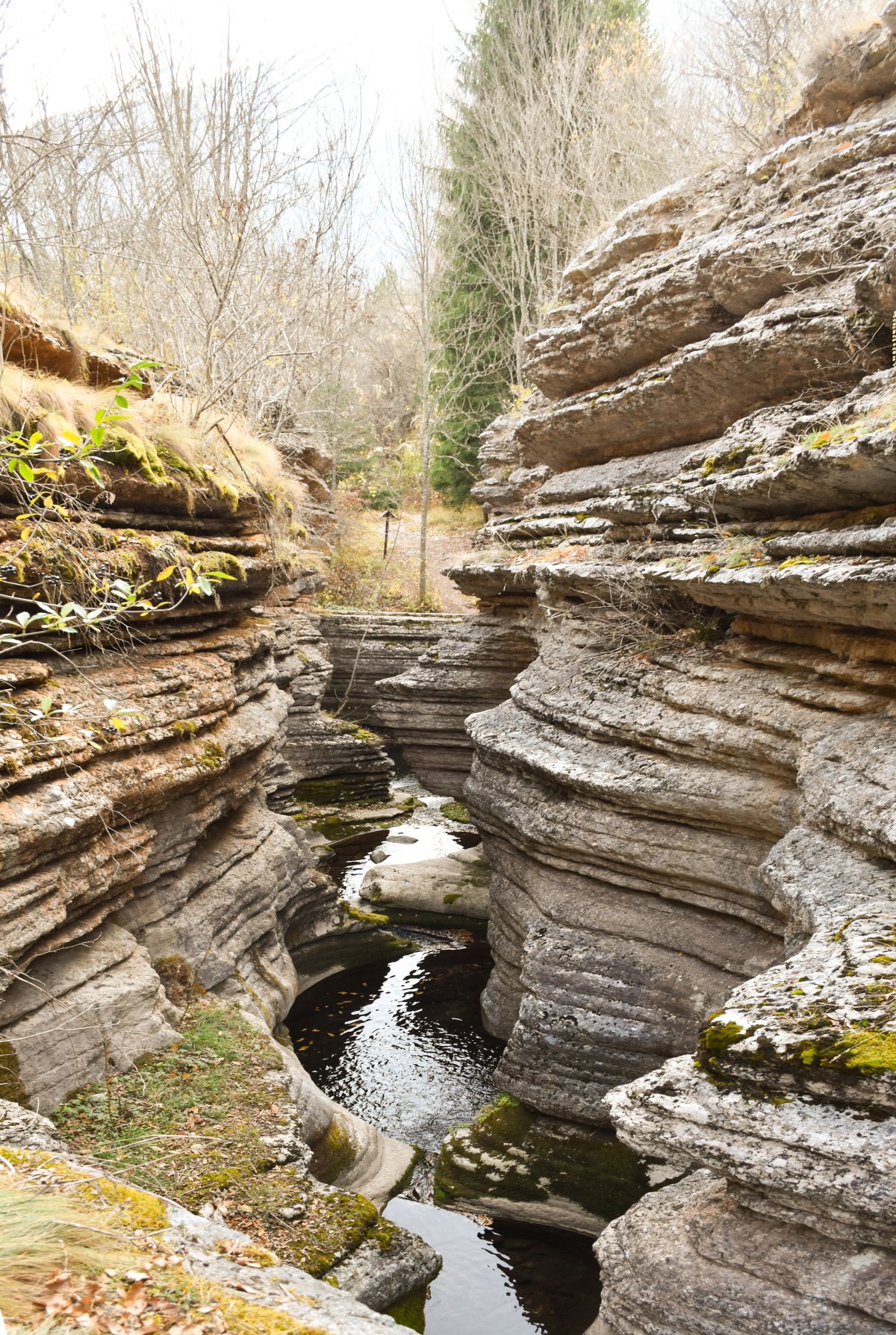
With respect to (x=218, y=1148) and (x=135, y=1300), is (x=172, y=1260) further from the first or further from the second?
(x=218, y=1148)

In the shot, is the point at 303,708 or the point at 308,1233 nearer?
the point at 308,1233

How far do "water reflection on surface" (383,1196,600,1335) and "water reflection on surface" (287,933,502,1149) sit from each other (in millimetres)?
1299

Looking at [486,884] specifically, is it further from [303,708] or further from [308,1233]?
[308,1233]

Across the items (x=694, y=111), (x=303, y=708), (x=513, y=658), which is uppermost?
(x=694, y=111)

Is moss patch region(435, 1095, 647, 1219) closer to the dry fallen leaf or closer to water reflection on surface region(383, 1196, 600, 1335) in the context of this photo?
water reflection on surface region(383, 1196, 600, 1335)

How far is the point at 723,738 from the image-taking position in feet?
27.1

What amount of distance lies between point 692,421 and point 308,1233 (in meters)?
Answer: 10.1

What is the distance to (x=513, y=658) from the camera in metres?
16.9

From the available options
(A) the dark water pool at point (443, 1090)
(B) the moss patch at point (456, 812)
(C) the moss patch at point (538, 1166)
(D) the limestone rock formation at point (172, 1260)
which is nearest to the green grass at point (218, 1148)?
(D) the limestone rock formation at point (172, 1260)

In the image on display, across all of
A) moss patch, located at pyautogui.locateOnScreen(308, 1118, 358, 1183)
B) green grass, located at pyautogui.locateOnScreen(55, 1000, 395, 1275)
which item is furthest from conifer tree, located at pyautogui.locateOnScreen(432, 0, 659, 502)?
green grass, located at pyautogui.locateOnScreen(55, 1000, 395, 1275)

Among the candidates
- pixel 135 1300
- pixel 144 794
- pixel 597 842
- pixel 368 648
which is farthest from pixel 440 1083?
pixel 368 648

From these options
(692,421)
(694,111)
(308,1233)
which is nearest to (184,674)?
(308,1233)

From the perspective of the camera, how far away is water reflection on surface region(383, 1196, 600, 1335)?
25.0 ft

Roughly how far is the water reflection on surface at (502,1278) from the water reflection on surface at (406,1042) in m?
1.30
